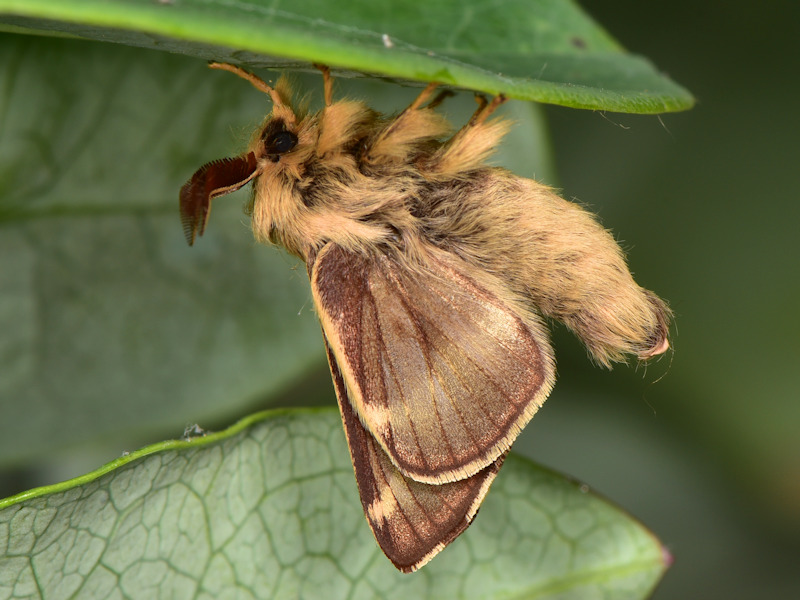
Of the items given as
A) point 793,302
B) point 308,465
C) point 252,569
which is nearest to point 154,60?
point 308,465

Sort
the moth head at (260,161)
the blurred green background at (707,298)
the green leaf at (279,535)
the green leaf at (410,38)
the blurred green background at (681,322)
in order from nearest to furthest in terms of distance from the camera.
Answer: the green leaf at (410,38), the green leaf at (279,535), the moth head at (260,161), the blurred green background at (681,322), the blurred green background at (707,298)

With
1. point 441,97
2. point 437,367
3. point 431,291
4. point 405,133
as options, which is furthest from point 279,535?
point 441,97

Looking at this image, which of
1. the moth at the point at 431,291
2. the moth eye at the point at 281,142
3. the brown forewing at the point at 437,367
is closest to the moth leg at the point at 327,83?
the moth at the point at 431,291

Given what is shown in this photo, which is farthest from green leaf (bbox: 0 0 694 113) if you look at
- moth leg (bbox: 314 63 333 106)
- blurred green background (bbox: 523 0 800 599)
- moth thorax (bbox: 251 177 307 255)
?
blurred green background (bbox: 523 0 800 599)

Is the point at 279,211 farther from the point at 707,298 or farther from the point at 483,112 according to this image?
the point at 707,298

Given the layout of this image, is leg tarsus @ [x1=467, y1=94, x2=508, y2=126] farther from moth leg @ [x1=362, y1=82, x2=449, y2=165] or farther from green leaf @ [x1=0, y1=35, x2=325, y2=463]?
green leaf @ [x1=0, y1=35, x2=325, y2=463]

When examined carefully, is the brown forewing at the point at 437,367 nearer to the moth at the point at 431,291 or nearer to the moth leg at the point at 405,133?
the moth at the point at 431,291
